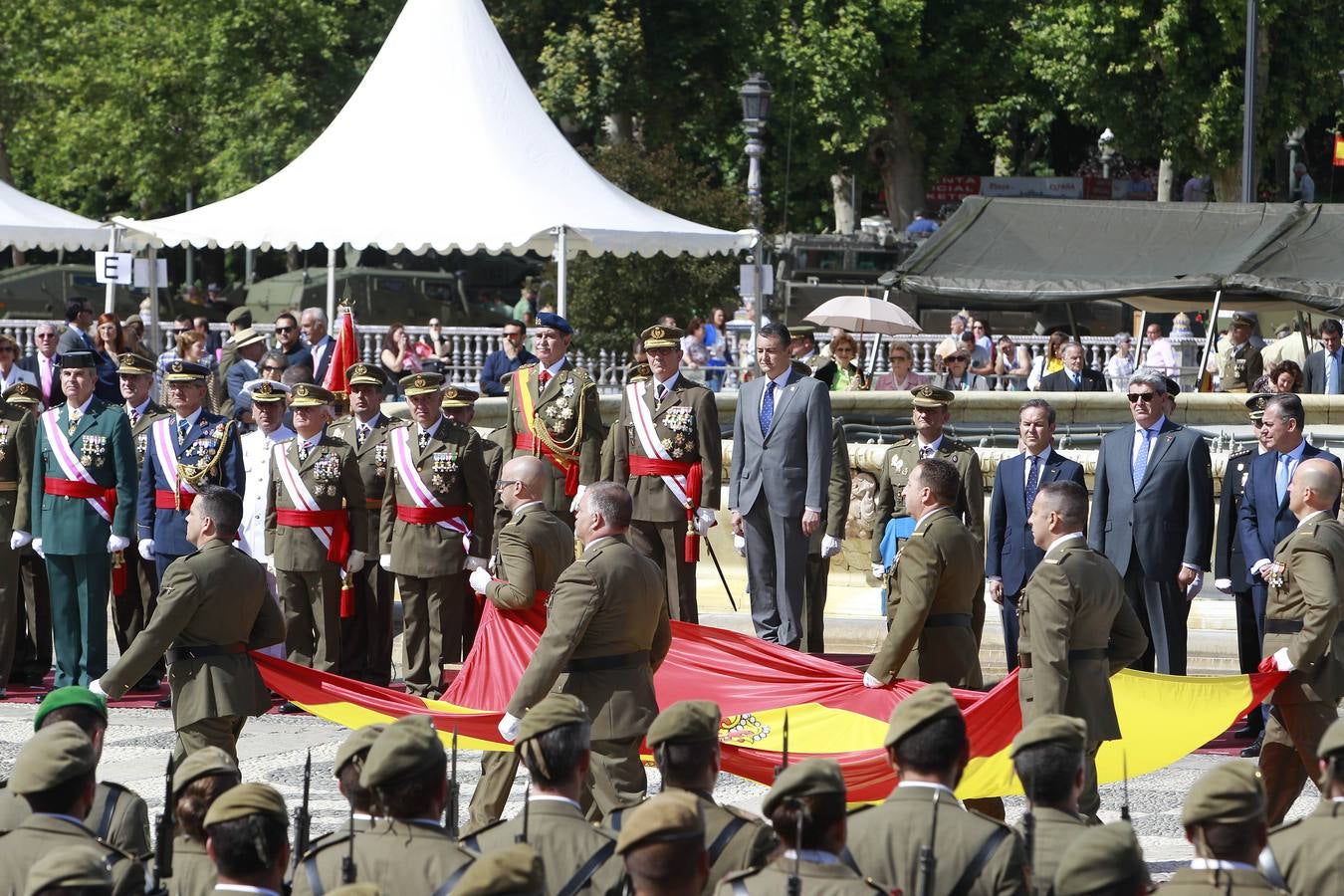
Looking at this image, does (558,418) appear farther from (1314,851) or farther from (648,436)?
(1314,851)

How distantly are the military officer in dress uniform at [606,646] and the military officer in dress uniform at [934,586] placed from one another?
3.63ft

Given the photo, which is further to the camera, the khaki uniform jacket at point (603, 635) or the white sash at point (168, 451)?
the white sash at point (168, 451)

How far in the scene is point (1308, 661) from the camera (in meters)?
8.56

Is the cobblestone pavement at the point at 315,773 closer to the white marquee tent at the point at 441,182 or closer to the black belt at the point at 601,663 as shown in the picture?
the black belt at the point at 601,663

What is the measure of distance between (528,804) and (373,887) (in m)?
1.22

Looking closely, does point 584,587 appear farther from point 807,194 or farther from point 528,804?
point 807,194

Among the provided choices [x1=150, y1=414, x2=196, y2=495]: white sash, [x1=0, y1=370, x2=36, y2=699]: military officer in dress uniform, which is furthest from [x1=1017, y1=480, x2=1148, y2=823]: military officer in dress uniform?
[x1=0, y1=370, x2=36, y2=699]: military officer in dress uniform

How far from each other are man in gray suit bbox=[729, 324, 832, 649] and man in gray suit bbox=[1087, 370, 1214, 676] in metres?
1.66

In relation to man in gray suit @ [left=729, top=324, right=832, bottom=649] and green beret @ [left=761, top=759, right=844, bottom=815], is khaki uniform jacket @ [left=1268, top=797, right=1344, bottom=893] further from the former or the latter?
man in gray suit @ [left=729, top=324, right=832, bottom=649]

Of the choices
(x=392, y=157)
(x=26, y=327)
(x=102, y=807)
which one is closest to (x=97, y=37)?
(x=26, y=327)

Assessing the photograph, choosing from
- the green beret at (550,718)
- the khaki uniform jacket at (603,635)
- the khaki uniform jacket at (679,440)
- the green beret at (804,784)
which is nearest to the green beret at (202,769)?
the green beret at (550,718)

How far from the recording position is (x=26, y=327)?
92.8 feet

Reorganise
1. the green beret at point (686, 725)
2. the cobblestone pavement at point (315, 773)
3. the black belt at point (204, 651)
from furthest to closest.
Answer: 1. the cobblestone pavement at point (315, 773)
2. the black belt at point (204, 651)
3. the green beret at point (686, 725)

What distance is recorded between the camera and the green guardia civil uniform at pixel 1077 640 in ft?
25.9
